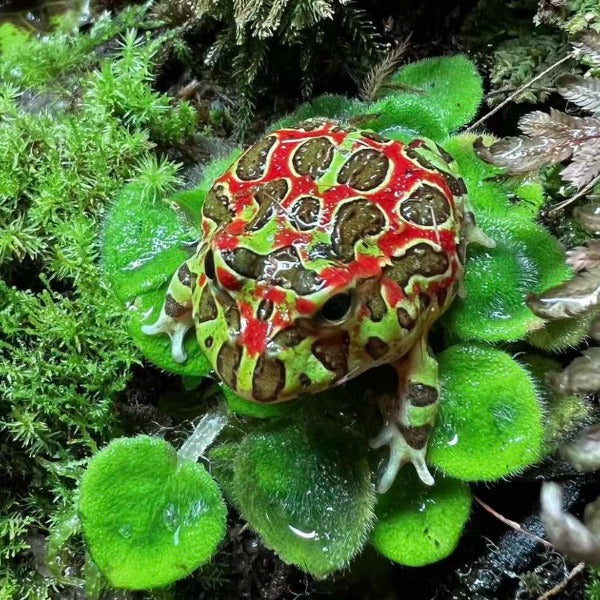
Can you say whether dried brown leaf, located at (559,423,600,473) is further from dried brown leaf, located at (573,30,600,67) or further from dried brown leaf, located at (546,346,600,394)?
dried brown leaf, located at (573,30,600,67)

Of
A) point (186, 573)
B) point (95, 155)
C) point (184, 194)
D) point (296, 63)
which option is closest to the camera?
point (186, 573)

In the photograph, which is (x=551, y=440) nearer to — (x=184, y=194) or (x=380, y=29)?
(x=184, y=194)

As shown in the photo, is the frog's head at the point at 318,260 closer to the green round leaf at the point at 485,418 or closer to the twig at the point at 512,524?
the green round leaf at the point at 485,418

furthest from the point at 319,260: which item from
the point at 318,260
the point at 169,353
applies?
the point at 169,353

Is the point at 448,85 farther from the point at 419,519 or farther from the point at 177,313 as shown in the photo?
the point at 419,519

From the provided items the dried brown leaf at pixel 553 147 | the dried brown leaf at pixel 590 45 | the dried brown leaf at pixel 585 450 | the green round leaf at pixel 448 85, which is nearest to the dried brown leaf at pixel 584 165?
the dried brown leaf at pixel 553 147

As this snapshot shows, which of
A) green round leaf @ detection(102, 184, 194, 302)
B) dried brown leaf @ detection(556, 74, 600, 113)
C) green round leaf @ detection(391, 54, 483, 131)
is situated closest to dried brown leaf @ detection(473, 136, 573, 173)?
dried brown leaf @ detection(556, 74, 600, 113)

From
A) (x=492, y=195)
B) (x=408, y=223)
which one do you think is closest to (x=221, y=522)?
(x=408, y=223)
